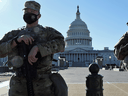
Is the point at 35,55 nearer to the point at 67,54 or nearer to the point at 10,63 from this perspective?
the point at 10,63

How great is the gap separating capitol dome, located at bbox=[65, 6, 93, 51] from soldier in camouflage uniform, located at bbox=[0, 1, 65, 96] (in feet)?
375

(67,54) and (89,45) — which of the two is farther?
(89,45)

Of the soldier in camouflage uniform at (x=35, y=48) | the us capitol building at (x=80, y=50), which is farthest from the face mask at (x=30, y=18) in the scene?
the us capitol building at (x=80, y=50)

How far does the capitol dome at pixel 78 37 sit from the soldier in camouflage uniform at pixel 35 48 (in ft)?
375

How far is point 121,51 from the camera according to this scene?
158 inches

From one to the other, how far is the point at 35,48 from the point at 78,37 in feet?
393

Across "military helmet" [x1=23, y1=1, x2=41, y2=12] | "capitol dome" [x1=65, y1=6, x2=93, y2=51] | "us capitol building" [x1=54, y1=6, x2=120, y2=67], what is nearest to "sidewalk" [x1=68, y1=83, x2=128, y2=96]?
"military helmet" [x1=23, y1=1, x2=41, y2=12]

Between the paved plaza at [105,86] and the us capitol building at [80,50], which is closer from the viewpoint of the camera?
the paved plaza at [105,86]

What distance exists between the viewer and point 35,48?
2.51m

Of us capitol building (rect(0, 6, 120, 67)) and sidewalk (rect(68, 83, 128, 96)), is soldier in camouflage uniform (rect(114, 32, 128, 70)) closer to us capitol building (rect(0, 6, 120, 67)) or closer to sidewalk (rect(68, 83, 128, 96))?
sidewalk (rect(68, 83, 128, 96))

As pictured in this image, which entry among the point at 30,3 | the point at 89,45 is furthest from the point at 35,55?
the point at 89,45

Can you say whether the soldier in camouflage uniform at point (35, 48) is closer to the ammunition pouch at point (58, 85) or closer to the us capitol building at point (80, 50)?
the ammunition pouch at point (58, 85)

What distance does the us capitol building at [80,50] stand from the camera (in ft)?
359

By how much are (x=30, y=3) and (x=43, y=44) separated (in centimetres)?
67
